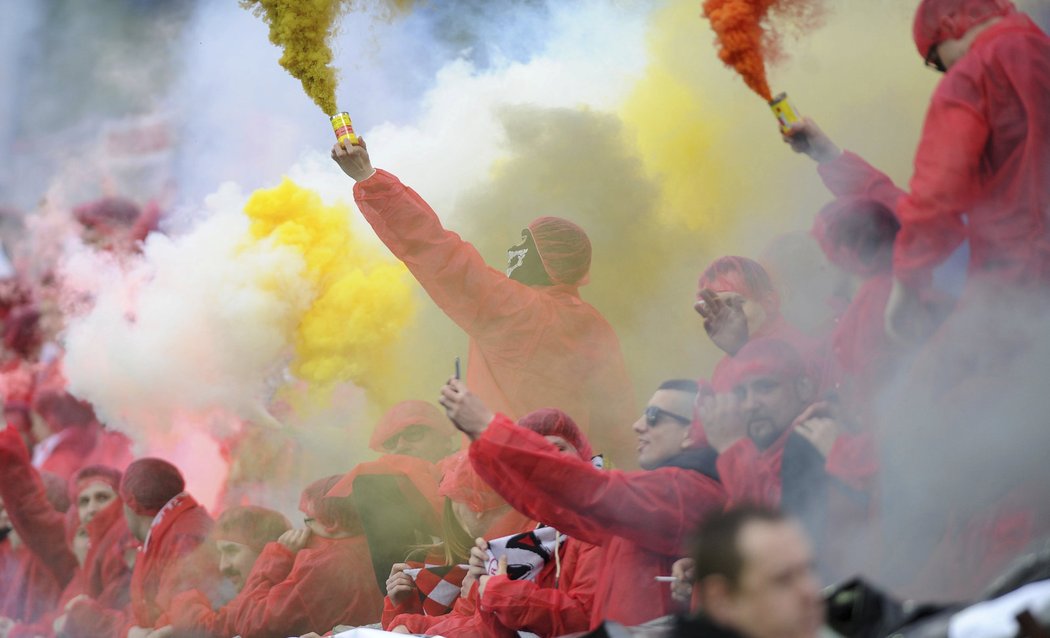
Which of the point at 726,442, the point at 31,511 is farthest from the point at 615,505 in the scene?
the point at 31,511

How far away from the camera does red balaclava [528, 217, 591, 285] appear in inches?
196

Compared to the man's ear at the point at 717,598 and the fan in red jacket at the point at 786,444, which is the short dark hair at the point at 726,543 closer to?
the man's ear at the point at 717,598

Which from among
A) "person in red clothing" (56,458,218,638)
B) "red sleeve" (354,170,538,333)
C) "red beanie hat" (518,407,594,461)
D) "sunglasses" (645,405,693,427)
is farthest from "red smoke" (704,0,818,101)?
"person in red clothing" (56,458,218,638)

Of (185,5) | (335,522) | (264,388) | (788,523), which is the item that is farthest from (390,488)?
(788,523)

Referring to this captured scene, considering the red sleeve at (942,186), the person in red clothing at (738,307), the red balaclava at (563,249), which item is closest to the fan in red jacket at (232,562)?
the red balaclava at (563,249)

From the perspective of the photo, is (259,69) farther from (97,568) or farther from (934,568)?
(934,568)

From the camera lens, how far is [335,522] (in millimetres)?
5625

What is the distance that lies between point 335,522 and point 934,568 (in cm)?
283

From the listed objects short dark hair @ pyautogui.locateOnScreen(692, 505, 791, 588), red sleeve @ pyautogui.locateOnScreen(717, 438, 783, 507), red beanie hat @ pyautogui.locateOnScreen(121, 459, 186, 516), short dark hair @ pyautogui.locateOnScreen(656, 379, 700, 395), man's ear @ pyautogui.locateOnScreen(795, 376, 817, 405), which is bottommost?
short dark hair @ pyautogui.locateOnScreen(692, 505, 791, 588)

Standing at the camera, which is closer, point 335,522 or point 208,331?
point 335,522

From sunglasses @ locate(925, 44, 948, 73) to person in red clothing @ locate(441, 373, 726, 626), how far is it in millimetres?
1360

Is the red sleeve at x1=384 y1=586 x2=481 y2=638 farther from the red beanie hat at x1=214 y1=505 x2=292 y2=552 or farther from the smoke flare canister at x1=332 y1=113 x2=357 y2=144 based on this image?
the smoke flare canister at x1=332 y1=113 x2=357 y2=144

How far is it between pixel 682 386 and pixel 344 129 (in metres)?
1.93

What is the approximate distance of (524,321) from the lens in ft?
16.7
